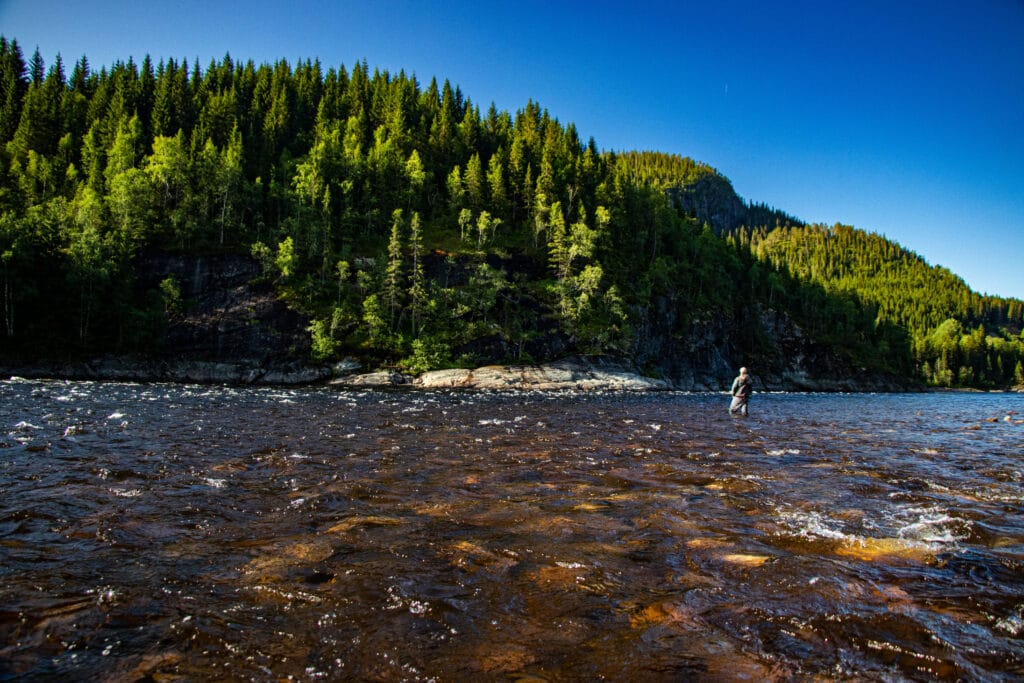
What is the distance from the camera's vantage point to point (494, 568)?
5465 mm

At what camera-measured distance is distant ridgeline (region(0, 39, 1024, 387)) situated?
6234cm

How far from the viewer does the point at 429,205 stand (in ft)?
328

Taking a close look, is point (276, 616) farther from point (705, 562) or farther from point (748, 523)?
point (748, 523)

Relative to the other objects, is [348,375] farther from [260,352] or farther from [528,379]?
[528,379]

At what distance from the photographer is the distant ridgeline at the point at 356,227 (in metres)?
62.3

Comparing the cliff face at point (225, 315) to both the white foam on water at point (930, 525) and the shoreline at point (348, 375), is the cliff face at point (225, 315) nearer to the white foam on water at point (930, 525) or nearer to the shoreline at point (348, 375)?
the shoreline at point (348, 375)

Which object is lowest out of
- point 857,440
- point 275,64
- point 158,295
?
point 857,440

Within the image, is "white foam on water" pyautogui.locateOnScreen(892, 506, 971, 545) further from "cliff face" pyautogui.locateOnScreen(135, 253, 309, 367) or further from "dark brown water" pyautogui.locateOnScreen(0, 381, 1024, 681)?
"cliff face" pyautogui.locateOnScreen(135, 253, 309, 367)

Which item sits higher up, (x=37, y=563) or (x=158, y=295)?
(x=158, y=295)

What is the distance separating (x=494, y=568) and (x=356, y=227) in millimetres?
91230

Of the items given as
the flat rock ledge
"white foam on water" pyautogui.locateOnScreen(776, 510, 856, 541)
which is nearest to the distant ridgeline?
the flat rock ledge

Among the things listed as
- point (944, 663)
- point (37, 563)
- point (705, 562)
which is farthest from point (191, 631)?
point (944, 663)

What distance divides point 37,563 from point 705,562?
7605 mm

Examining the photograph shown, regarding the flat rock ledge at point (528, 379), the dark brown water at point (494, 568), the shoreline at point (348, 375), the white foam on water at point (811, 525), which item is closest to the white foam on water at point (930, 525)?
the dark brown water at point (494, 568)
